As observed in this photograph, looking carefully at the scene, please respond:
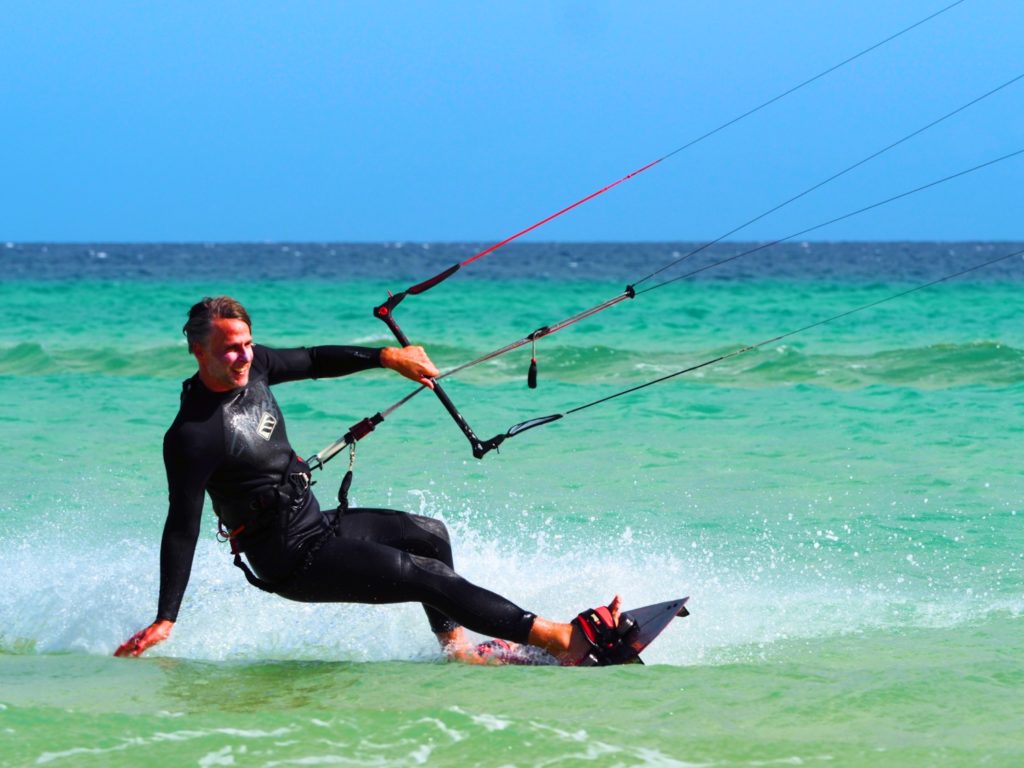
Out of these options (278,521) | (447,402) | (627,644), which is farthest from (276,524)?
(627,644)

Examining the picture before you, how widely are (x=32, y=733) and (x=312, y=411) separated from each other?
9.77 meters

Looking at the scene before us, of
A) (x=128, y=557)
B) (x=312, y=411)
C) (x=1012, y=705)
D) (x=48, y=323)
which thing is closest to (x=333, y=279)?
(x=48, y=323)

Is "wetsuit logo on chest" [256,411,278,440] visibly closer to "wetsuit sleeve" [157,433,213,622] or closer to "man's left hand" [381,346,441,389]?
"wetsuit sleeve" [157,433,213,622]

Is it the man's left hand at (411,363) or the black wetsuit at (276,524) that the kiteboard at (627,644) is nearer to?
the black wetsuit at (276,524)

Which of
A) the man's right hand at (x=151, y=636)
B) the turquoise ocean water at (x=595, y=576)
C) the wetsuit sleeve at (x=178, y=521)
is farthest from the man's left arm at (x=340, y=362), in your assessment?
the turquoise ocean water at (x=595, y=576)

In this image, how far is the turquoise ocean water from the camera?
4051 mm

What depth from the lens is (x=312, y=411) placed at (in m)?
13.7

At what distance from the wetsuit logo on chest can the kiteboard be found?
1.24 m

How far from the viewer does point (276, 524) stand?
481 cm

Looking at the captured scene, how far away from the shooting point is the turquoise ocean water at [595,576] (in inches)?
159

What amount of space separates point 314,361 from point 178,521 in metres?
0.88

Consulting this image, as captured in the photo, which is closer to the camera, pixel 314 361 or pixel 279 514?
pixel 279 514

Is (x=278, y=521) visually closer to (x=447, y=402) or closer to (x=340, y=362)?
(x=340, y=362)

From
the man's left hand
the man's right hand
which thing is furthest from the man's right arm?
the man's left hand
